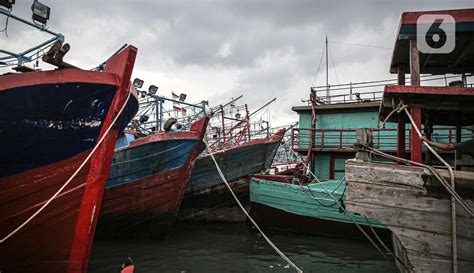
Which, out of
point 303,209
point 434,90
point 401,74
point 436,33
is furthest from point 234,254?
point 436,33

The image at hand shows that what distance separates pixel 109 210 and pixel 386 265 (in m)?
7.38

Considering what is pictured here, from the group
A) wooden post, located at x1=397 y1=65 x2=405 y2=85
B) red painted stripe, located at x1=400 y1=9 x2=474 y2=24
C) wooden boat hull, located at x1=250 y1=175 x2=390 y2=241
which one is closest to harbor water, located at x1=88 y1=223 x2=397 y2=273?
wooden boat hull, located at x1=250 y1=175 x2=390 y2=241

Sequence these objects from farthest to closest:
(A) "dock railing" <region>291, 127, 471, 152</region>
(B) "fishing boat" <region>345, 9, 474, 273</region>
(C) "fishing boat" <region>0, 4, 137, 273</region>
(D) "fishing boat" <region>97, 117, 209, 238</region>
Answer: (A) "dock railing" <region>291, 127, 471, 152</region> < (D) "fishing boat" <region>97, 117, 209, 238</region> < (C) "fishing boat" <region>0, 4, 137, 273</region> < (B) "fishing boat" <region>345, 9, 474, 273</region>

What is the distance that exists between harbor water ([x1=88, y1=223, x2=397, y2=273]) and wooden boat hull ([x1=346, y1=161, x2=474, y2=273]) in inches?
130

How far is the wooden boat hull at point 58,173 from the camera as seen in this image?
4.32m

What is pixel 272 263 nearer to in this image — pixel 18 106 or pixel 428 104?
pixel 428 104

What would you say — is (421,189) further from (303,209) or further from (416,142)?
(303,209)

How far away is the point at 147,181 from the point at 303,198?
4.98 meters

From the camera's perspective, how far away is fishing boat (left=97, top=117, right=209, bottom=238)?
312 inches

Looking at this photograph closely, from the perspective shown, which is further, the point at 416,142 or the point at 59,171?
the point at 59,171

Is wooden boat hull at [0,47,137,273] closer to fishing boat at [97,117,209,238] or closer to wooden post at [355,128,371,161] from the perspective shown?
fishing boat at [97,117,209,238]

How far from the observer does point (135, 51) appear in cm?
445

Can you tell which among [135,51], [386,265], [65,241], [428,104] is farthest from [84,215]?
[386,265]

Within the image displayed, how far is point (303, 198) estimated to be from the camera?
9.60m
